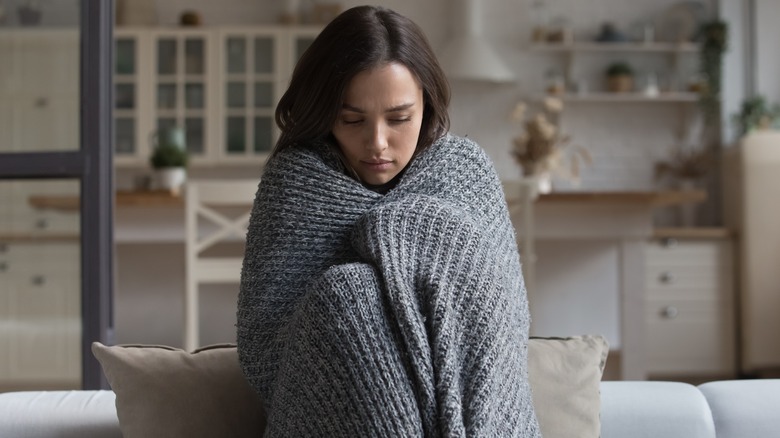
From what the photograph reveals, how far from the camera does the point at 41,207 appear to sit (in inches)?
86.3

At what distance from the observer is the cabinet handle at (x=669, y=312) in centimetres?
484

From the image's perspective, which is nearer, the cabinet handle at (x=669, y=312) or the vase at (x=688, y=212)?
the cabinet handle at (x=669, y=312)

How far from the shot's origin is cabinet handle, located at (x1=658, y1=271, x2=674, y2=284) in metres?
4.83

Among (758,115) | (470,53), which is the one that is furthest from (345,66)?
(758,115)

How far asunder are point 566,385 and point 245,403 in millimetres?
438

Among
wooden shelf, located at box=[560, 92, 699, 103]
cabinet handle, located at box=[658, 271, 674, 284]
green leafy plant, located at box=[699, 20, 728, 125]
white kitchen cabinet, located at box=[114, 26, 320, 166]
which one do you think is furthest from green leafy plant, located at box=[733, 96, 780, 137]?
white kitchen cabinet, located at box=[114, 26, 320, 166]

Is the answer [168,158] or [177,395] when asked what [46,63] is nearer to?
[177,395]

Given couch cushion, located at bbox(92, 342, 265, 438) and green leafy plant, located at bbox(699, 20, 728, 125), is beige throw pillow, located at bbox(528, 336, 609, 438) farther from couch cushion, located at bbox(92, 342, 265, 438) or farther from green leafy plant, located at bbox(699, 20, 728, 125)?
green leafy plant, located at bbox(699, 20, 728, 125)

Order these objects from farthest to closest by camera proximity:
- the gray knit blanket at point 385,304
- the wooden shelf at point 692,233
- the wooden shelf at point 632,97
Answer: the wooden shelf at point 632,97 < the wooden shelf at point 692,233 < the gray knit blanket at point 385,304

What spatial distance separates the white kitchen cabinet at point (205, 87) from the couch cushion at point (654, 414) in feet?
13.7

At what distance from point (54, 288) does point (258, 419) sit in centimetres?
98

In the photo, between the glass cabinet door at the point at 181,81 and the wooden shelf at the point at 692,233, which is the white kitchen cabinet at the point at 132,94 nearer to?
the glass cabinet door at the point at 181,81

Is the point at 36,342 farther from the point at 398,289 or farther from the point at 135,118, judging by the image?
the point at 135,118

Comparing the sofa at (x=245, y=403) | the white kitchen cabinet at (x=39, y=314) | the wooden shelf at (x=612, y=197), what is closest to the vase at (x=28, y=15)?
the white kitchen cabinet at (x=39, y=314)
